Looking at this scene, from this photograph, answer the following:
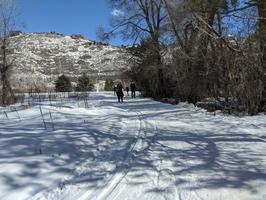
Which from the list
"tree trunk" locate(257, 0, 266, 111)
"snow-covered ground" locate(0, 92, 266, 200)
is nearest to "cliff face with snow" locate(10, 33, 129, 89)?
"tree trunk" locate(257, 0, 266, 111)

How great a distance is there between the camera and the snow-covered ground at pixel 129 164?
11.6ft

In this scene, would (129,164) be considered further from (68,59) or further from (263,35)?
(68,59)

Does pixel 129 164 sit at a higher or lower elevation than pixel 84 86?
lower

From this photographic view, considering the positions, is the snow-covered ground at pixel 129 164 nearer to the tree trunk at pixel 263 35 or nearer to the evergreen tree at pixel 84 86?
the tree trunk at pixel 263 35

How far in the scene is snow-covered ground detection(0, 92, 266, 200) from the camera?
11.6 ft

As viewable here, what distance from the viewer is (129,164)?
4719 mm

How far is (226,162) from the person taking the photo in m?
4.68

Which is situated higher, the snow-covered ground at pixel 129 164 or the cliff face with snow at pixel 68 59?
the cliff face with snow at pixel 68 59

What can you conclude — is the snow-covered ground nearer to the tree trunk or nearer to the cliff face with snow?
the tree trunk

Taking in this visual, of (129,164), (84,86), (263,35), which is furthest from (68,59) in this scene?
(129,164)

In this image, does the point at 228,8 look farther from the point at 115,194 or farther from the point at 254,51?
the point at 115,194

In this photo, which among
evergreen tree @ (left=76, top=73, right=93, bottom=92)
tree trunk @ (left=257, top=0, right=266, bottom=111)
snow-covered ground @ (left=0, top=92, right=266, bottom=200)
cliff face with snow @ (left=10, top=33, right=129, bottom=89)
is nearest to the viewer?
snow-covered ground @ (left=0, top=92, right=266, bottom=200)

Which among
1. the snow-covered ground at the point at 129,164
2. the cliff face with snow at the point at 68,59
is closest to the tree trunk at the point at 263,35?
the snow-covered ground at the point at 129,164

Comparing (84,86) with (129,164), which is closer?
(129,164)
